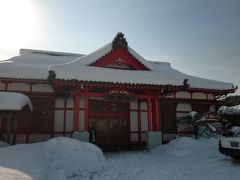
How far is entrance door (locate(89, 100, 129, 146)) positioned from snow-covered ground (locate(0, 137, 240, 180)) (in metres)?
4.70

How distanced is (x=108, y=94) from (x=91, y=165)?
4417 mm

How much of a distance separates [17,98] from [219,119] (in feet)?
44.9

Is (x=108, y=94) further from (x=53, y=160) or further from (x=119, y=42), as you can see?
(x=53, y=160)

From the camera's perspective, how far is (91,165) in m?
8.92

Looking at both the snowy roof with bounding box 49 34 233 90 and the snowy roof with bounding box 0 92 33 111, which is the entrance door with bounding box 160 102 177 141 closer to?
the snowy roof with bounding box 49 34 233 90

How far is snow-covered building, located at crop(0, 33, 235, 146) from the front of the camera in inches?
474

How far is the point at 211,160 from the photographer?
9078 millimetres

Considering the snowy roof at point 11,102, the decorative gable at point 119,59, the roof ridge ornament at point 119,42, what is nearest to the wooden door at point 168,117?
A: the decorative gable at point 119,59

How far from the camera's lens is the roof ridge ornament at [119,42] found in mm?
13516

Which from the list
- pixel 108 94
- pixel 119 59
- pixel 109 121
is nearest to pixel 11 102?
pixel 108 94

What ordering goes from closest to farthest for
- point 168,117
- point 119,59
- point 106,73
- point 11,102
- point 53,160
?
point 53,160 → point 11,102 → point 106,73 → point 119,59 → point 168,117

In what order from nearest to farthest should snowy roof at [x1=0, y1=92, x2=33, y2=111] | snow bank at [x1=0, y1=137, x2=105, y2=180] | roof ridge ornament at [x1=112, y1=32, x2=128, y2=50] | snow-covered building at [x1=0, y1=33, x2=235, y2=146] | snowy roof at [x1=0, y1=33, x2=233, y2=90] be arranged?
snow bank at [x1=0, y1=137, x2=105, y2=180], snowy roof at [x1=0, y1=92, x2=33, y2=111], snowy roof at [x1=0, y1=33, x2=233, y2=90], snow-covered building at [x1=0, y1=33, x2=235, y2=146], roof ridge ornament at [x1=112, y1=32, x2=128, y2=50]

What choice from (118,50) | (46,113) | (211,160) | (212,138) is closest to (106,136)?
(46,113)

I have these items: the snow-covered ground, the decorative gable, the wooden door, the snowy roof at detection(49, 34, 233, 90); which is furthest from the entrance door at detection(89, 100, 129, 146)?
the snow-covered ground
